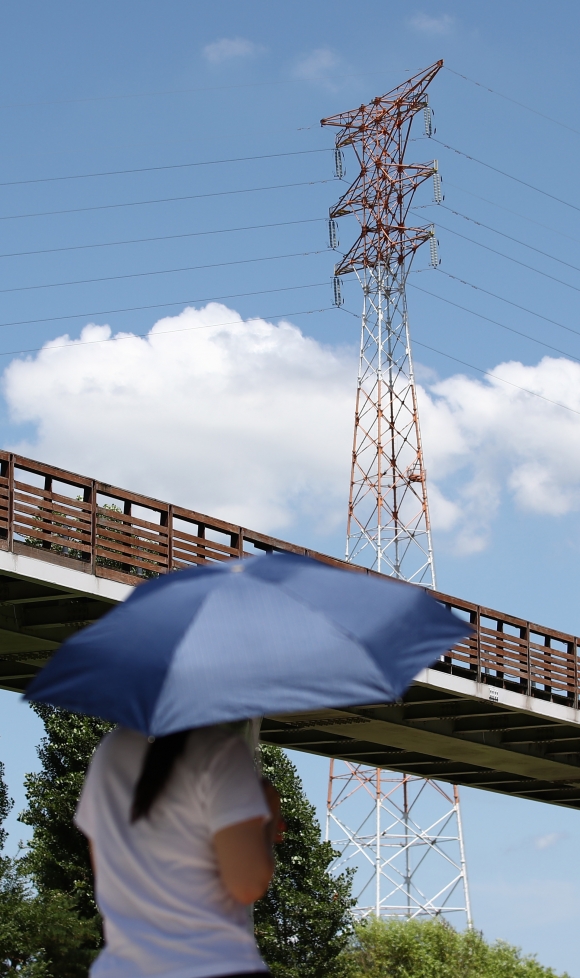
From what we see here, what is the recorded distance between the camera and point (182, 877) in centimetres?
338

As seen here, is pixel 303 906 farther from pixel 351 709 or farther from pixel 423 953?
pixel 351 709

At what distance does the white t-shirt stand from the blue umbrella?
12cm

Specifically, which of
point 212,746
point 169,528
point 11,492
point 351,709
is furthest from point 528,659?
point 212,746

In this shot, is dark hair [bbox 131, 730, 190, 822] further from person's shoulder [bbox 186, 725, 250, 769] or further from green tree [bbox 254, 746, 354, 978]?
green tree [bbox 254, 746, 354, 978]

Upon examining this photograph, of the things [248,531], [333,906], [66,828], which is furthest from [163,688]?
[333,906]

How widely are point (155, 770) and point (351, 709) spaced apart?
899 inches

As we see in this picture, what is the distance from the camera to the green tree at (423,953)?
4569 cm

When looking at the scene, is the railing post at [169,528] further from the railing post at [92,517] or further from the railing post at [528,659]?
the railing post at [528,659]

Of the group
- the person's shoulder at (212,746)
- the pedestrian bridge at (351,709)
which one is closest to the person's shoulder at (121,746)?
the person's shoulder at (212,746)

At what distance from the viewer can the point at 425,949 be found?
46.4 meters

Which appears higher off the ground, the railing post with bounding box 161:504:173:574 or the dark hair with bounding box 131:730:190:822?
the railing post with bounding box 161:504:173:574

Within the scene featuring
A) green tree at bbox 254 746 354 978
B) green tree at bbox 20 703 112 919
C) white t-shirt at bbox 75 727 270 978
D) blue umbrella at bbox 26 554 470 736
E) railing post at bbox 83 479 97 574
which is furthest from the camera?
green tree at bbox 254 746 354 978

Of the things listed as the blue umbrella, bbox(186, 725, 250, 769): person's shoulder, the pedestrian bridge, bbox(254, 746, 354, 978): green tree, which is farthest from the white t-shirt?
bbox(254, 746, 354, 978): green tree

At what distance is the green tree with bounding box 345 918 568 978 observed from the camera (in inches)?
1799
